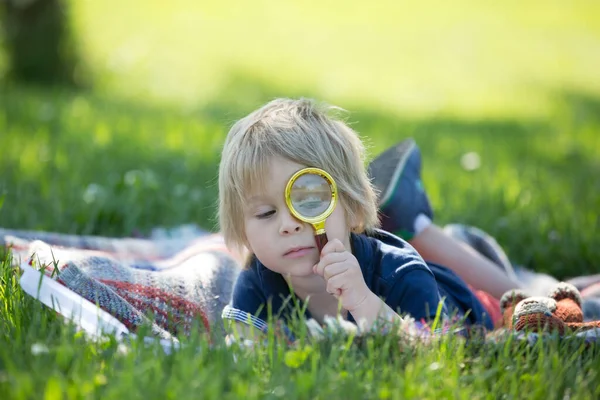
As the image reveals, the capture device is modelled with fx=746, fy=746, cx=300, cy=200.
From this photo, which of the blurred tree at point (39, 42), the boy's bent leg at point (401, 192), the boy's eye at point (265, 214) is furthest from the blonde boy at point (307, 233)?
the blurred tree at point (39, 42)

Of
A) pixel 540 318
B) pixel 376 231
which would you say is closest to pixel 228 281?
pixel 376 231

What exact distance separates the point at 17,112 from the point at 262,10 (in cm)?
913

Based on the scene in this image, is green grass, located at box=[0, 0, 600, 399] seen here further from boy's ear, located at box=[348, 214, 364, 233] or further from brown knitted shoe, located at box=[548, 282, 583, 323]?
boy's ear, located at box=[348, 214, 364, 233]

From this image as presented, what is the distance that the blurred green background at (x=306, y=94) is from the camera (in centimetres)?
430

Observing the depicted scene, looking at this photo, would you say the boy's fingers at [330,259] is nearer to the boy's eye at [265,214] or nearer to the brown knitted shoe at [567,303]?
the boy's eye at [265,214]

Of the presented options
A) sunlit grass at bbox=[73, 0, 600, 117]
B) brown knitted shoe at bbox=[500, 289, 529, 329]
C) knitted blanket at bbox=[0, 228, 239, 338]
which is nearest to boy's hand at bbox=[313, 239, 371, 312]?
knitted blanket at bbox=[0, 228, 239, 338]

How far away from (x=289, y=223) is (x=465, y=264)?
4.25 feet

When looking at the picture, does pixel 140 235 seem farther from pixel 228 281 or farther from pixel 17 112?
pixel 17 112

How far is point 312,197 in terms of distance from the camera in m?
2.43

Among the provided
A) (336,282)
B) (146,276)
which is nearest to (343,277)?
(336,282)

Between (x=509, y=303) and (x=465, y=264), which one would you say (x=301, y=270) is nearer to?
(x=509, y=303)

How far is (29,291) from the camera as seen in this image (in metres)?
2.43

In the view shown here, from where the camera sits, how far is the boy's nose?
2.44 metres

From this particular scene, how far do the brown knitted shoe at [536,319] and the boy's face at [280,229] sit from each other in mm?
691
